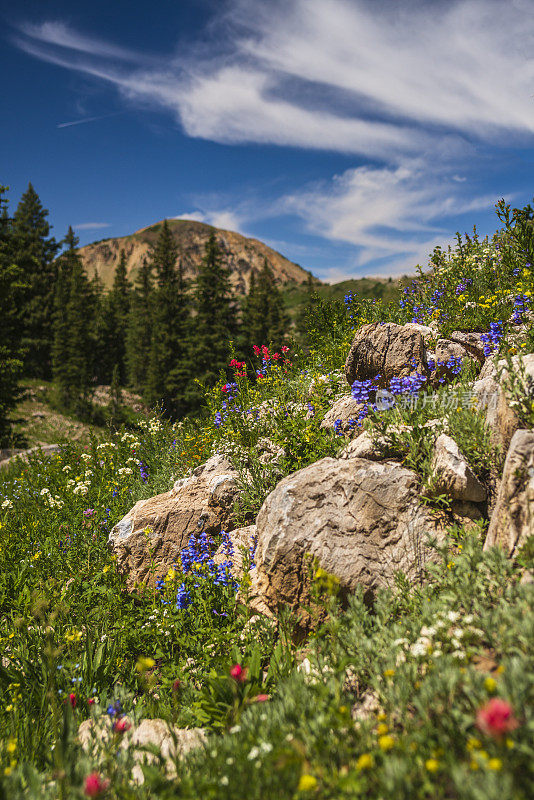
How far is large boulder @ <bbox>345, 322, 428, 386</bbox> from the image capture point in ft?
18.2

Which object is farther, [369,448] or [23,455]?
[23,455]

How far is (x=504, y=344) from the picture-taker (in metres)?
4.81

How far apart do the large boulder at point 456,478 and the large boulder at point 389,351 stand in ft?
5.94

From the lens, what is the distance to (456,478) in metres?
3.65

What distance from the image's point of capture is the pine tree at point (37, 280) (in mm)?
44938

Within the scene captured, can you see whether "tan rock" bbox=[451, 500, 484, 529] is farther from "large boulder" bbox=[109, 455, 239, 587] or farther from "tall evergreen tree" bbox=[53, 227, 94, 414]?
"tall evergreen tree" bbox=[53, 227, 94, 414]

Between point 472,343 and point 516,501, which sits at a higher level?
point 472,343

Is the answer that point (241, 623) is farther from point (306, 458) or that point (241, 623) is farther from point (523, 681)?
point (523, 681)

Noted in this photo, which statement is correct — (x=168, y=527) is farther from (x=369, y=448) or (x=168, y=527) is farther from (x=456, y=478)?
(x=456, y=478)

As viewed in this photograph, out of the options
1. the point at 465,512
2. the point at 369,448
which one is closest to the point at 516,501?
the point at 465,512

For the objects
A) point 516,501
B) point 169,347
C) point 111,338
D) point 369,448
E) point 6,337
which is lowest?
point 516,501

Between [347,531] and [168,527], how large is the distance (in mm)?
2581

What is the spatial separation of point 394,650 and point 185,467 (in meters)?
5.58

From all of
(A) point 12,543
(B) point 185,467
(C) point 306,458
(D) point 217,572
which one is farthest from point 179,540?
(A) point 12,543
